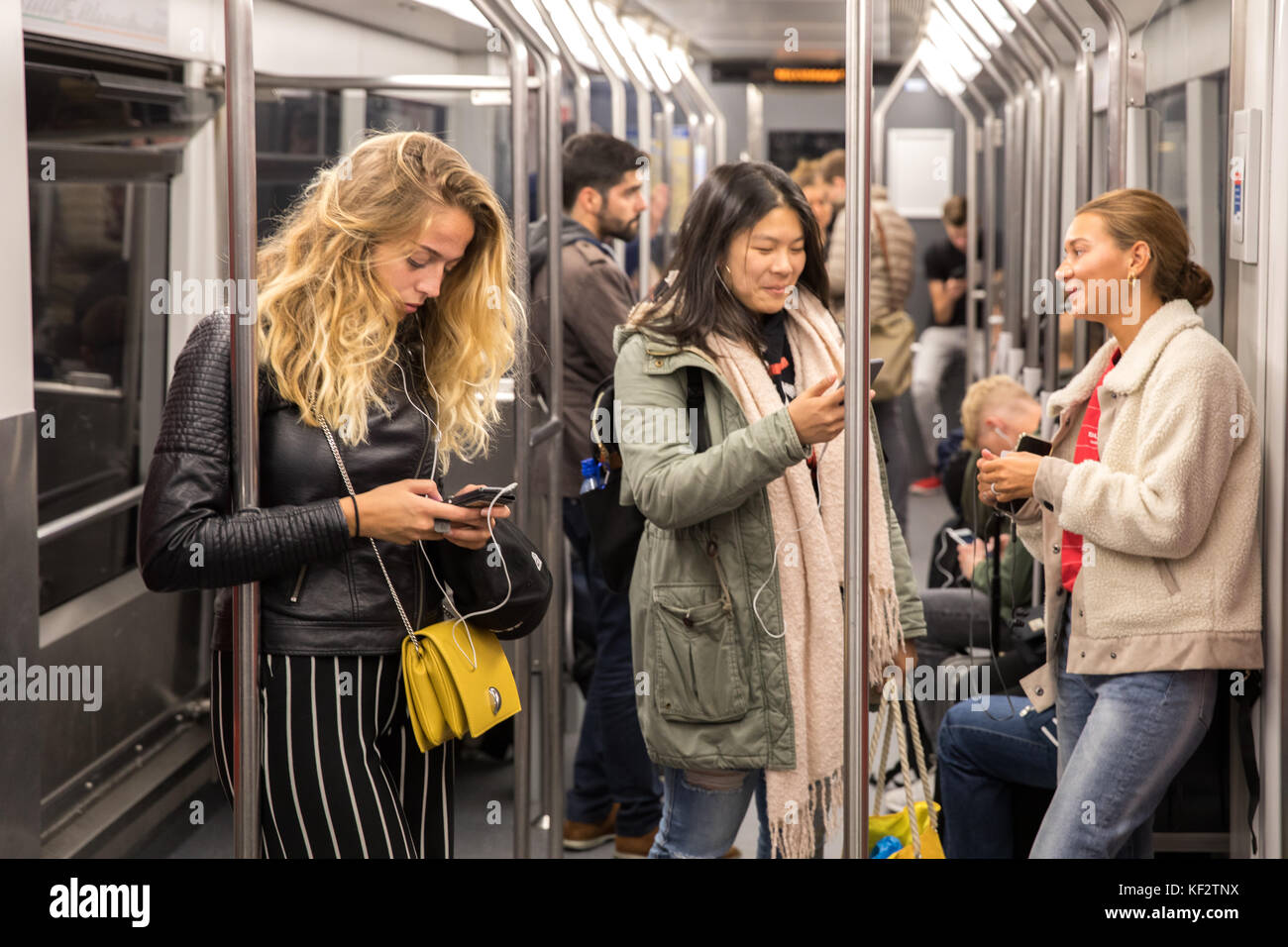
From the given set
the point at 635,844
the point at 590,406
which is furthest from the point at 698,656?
the point at 635,844

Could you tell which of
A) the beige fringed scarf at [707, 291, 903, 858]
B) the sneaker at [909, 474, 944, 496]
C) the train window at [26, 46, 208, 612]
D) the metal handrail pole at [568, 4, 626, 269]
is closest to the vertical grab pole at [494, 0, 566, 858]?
the beige fringed scarf at [707, 291, 903, 858]

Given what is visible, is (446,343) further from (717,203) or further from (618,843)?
(618,843)

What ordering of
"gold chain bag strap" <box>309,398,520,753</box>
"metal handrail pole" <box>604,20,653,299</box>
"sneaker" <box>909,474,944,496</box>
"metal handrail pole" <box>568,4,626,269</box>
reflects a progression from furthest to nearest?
"sneaker" <box>909,474,944,496</box> < "metal handrail pole" <box>604,20,653,299</box> < "metal handrail pole" <box>568,4,626,269</box> < "gold chain bag strap" <box>309,398,520,753</box>

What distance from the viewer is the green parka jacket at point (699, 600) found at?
2.37m

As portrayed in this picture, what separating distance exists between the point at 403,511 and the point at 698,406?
60 centimetres

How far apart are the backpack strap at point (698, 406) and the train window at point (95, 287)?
173 centimetres

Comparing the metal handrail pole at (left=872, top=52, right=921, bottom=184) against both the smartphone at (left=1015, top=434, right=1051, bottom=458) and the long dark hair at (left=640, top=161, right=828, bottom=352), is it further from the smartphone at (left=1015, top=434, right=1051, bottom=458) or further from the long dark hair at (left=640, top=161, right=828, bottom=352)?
the long dark hair at (left=640, top=161, right=828, bottom=352)

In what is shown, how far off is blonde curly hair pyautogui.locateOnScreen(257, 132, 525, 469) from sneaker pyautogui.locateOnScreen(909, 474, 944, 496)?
657 centimetres

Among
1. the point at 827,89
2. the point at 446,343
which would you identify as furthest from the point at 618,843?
the point at 827,89

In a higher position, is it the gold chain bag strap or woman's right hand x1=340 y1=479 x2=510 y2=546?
woman's right hand x1=340 y1=479 x2=510 y2=546

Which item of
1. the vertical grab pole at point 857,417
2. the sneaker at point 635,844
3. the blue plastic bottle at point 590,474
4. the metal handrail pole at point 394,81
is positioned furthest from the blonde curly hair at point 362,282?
the sneaker at point 635,844

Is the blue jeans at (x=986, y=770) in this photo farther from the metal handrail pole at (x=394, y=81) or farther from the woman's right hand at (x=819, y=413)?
the metal handrail pole at (x=394, y=81)

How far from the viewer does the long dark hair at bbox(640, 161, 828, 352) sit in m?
2.39

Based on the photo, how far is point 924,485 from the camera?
8.81 metres
